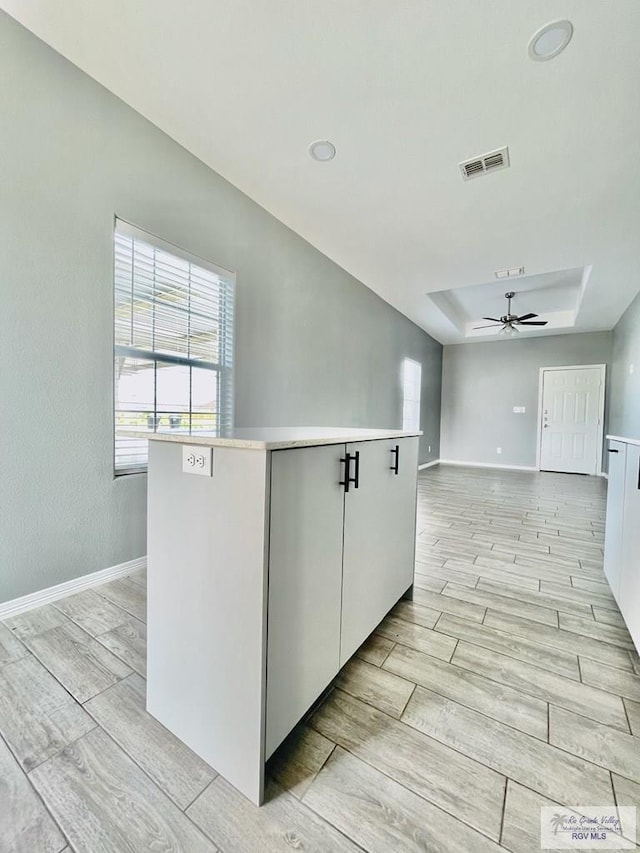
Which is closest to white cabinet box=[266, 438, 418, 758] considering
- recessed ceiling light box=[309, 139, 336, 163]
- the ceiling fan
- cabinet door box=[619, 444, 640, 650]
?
cabinet door box=[619, 444, 640, 650]

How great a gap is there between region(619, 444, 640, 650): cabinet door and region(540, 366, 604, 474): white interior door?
620 centimetres

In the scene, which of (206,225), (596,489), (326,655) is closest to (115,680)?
(326,655)

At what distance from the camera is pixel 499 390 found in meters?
7.70

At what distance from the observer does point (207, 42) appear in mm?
1766

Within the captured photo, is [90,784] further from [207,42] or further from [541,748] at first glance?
[207,42]

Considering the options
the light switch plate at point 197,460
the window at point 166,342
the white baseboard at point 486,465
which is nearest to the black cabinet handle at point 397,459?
the light switch plate at point 197,460

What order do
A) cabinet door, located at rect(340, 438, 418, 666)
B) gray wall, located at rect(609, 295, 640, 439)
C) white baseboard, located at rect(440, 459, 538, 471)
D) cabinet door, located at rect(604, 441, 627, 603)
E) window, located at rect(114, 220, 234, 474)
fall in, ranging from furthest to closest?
1. white baseboard, located at rect(440, 459, 538, 471)
2. gray wall, located at rect(609, 295, 640, 439)
3. window, located at rect(114, 220, 234, 474)
4. cabinet door, located at rect(604, 441, 627, 603)
5. cabinet door, located at rect(340, 438, 418, 666)

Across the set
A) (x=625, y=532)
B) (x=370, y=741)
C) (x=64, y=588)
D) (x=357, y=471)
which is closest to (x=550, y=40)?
(x=357, y=471)

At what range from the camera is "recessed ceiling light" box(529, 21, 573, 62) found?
5.34ft

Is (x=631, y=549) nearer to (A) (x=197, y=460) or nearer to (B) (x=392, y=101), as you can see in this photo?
(A) (x=197, y=460)

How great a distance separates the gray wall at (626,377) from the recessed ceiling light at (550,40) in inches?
168

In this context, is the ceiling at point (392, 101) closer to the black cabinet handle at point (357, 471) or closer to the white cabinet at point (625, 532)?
the white cabinet at point (625, 532)

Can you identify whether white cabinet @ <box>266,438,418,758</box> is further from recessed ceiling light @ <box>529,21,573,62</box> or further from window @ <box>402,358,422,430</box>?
window @ <box>402,358,422,430</box>

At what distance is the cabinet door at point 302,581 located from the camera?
0.94 metres
